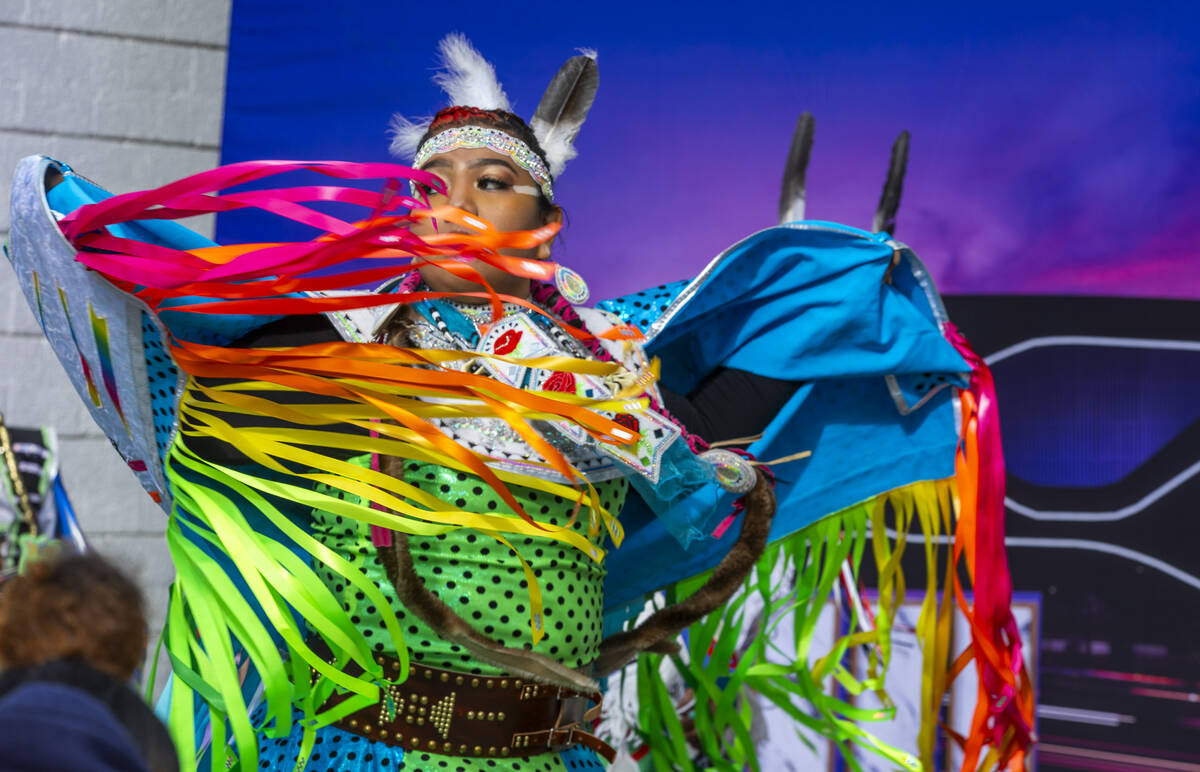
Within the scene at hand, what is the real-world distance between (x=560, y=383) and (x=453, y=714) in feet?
1.23

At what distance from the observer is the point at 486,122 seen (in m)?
1.36

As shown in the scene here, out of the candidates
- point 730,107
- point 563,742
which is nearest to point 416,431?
→ point 563,742

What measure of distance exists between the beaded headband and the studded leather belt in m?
0.59

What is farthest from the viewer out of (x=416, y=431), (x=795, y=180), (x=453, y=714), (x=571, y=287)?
(x=795, y=180)

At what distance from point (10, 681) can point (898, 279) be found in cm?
140

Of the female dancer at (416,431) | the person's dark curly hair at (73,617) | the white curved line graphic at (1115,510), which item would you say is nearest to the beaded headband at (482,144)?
the female dancer at (416,431)

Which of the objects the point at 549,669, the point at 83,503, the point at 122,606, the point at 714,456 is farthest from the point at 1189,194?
the point at 83,503

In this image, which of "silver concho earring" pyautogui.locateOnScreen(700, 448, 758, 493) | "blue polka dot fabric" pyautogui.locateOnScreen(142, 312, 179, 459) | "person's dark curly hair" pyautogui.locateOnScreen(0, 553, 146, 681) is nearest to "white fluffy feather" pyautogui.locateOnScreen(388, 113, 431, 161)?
"blue polka dot fabric" pyautogui.locateOnScreen(142, 312, 179, 459)

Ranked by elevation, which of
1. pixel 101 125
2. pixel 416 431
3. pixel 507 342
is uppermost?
pixel 101 125

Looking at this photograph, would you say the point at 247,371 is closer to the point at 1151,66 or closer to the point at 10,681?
the point at 10,681

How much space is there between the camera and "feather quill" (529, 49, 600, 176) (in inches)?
57.5

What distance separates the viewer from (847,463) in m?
1.74

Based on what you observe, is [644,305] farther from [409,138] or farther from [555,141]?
[409,138]

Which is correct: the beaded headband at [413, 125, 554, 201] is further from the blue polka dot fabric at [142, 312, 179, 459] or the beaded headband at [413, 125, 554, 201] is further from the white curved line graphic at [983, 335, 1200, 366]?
the white curved line graphic at [983, 335, 1200, 366]
